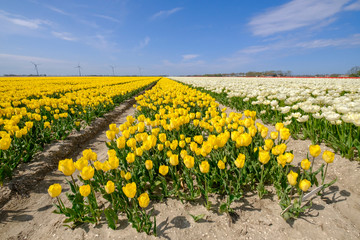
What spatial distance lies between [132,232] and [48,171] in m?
2.79

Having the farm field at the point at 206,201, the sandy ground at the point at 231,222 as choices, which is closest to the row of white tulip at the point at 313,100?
the farm field at the point at 206,201

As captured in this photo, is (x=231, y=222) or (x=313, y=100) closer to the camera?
(x=231, y=222)

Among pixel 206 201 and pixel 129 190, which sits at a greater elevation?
pixel 129 190

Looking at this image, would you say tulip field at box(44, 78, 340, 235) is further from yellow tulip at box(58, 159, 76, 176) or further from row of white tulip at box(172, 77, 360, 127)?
row of white tulip at box(172, 77, 360, 127)

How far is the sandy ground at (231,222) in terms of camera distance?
1.89 meters

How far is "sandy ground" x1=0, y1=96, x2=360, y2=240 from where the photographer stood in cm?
189

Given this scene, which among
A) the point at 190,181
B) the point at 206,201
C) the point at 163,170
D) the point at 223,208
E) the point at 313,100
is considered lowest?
the point at 206,201

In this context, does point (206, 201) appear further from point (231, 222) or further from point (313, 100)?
point (313, 100)

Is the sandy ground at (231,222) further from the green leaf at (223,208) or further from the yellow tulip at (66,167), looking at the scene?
the yellow tulip at (66,167)

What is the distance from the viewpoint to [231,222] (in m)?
2.06

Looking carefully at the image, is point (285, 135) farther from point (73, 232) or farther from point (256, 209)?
point (73, 232)

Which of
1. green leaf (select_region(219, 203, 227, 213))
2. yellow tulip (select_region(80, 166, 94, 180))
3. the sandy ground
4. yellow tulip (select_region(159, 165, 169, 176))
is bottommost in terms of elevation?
the sandy ground

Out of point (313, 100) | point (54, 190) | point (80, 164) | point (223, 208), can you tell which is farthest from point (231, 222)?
point (313, 100)

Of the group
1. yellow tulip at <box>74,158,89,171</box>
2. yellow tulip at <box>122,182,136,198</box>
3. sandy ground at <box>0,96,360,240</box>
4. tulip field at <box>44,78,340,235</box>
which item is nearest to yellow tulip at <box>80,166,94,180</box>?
tulip field at <box>44,78,340,235</box>
